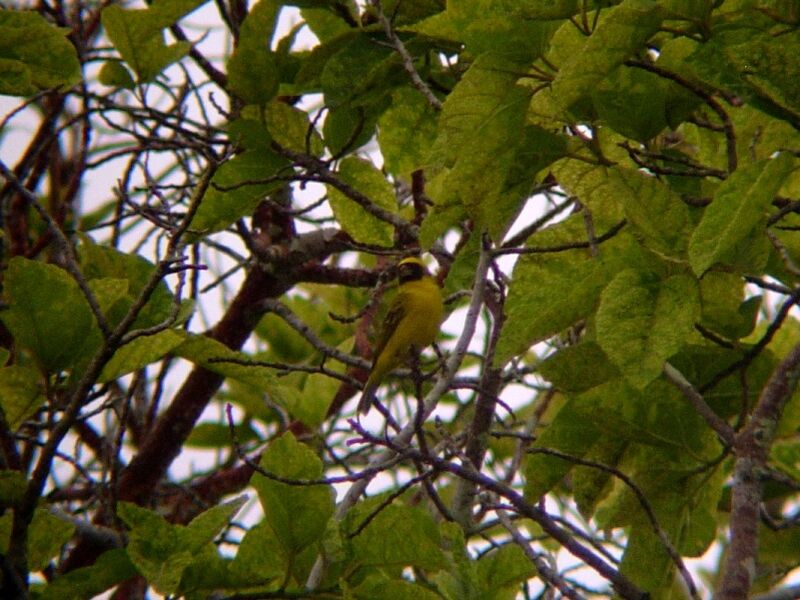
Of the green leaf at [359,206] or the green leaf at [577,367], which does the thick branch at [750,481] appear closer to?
the green leaf at [577,367]

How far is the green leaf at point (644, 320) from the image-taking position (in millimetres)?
1895

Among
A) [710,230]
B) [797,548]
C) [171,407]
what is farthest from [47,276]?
[797,548]

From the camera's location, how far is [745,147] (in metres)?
2.40

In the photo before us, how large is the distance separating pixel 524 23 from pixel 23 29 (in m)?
1.39

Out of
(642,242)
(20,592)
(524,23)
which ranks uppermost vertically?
(524,23)

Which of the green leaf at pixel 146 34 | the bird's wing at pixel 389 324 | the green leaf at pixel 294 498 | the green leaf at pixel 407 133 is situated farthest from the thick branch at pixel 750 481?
the bird's wing at pixel 389 324

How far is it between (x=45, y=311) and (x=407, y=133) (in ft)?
3.46

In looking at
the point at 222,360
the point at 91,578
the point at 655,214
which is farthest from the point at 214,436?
the point at 655,214

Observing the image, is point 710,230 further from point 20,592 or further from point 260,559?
point 20,592

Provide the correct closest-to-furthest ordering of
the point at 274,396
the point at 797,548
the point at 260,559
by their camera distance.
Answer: the point at 260,559 → the point at 274,396 → the point at 797,548

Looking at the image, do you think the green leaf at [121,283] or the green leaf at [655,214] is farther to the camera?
the green leaf at [121,283]

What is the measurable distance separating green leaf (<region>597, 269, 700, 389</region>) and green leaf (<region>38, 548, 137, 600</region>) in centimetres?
122

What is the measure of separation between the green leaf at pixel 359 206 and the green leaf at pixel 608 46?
1176mm

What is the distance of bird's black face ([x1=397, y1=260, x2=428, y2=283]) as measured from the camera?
4.42m
